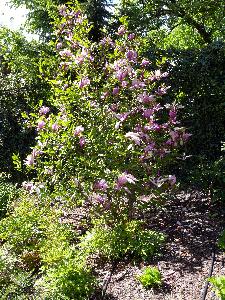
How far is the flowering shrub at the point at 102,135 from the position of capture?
13.2 feet

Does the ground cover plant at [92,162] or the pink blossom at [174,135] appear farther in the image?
the pink blossom at [174,135]

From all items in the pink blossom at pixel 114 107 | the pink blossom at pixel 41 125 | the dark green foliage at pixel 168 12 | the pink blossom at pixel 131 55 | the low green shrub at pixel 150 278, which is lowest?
the low green shrub at pixel 150 278

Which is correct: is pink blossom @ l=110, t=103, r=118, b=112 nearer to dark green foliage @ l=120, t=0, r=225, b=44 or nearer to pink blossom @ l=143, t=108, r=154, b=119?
pink blossom @ l=143, t=108, r=154, b=119

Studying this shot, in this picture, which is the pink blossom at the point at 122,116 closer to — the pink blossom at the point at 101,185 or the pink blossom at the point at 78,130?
the pink blossom at the point at 78,130

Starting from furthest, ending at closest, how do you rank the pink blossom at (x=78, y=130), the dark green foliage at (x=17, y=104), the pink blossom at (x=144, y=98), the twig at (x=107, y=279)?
1. the dark green foliage at (x=17, y=104)
2. the pink blossom at (x=144, y=98)
3. the pink blossom at (x=78, y=130)
4. the twig at (x=107, y=279)

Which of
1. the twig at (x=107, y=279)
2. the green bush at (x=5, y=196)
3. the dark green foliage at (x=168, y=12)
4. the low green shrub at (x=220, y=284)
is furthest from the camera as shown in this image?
the dark green foliage at (x=168, y=12)

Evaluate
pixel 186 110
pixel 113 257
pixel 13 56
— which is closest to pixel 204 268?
pixel 113 257

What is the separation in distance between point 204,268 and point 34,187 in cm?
206

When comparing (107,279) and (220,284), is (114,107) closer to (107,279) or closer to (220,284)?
(107,279)

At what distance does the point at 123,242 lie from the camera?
4043 mm

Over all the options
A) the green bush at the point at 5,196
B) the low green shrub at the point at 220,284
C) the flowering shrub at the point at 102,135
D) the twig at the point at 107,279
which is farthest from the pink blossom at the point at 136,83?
the green bush at the point at 5,196

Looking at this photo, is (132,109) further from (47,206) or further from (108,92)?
(47,206)

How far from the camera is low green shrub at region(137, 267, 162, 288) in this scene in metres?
3.43

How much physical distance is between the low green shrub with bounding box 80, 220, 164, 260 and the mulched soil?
134mm
